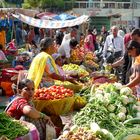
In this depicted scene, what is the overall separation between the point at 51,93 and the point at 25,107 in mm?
1590

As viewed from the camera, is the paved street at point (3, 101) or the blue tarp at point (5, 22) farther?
the blue tarp at point (5, 22)

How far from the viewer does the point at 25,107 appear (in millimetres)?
5102

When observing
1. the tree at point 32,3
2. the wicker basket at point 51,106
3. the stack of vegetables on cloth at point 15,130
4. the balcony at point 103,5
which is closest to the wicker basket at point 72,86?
the wicker basket at point 51,106

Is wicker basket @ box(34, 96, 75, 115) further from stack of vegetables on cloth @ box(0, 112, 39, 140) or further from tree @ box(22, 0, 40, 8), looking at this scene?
tree @ box(22, 0, 40, 8)

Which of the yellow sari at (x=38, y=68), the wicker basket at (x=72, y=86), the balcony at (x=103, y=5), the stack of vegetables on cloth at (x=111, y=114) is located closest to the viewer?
the stack of vegetables on cloth at (x=111, y=114)

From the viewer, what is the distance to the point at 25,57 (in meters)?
13.6

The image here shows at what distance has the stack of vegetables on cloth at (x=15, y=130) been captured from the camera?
4.48 metres

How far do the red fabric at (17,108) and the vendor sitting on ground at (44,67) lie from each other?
4.99 feet

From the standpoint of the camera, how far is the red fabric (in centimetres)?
516

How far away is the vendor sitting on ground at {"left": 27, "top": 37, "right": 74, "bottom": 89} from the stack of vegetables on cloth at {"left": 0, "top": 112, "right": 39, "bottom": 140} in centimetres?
202

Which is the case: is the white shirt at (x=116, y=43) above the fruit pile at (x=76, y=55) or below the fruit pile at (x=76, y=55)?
above

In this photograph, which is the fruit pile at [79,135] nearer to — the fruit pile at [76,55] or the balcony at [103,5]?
the fruit pile at [76,55]

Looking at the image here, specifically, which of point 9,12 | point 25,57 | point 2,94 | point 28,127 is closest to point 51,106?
point 28,127

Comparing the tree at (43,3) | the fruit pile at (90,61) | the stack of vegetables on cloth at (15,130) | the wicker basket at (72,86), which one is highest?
the stack of vegetables on cloth at (15,130)
